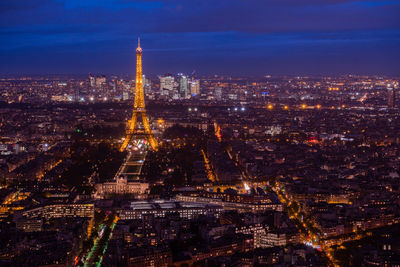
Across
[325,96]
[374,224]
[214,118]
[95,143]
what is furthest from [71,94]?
[374,224]

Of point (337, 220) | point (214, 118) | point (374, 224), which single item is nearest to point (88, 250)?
point (337, 220)

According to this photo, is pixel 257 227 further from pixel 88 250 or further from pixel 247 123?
pixel 247 123

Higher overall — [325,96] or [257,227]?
[325,96]

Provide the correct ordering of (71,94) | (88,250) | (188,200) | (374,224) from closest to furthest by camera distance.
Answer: (88,250) < (374,224) < (188,200) < (71,94)

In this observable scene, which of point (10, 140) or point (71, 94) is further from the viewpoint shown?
point (71, 94)

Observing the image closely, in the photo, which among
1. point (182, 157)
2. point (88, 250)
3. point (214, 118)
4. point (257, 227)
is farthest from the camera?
point (214, 118)

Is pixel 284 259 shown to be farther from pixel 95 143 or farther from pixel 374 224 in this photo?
pixel 95 143

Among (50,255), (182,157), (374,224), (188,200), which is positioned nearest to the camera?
(50,255)

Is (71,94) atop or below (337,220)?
atop

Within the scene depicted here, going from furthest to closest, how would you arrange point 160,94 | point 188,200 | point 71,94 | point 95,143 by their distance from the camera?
1. point 160,94
2. point 71,94
3. point 95,143
4. point 188,200
